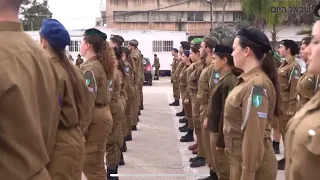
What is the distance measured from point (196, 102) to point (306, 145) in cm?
577

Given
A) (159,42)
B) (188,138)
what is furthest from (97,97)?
(159,42)

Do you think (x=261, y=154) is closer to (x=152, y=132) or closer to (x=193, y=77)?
(x=193, y=77)

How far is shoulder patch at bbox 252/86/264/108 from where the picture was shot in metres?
3.50

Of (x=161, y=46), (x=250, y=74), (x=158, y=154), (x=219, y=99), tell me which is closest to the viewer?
(x=250, y=74)

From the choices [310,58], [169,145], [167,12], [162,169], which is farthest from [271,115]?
[167,12]

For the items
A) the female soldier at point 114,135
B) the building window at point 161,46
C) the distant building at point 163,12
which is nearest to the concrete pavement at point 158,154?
the female soldier at point 114,135

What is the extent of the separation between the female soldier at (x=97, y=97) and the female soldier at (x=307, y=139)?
10.3 ft

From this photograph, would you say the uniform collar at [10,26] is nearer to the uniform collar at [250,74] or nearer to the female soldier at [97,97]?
the uniform collar at [250,74]

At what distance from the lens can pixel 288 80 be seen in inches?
317

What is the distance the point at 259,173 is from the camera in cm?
360

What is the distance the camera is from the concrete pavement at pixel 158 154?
700cm

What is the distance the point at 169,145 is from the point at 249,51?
18.8ft

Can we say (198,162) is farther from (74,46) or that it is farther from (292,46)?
(74,46)

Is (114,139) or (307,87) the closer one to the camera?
(114,139)
